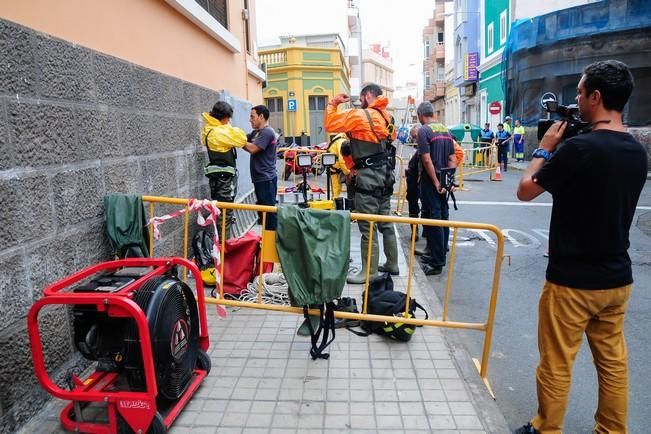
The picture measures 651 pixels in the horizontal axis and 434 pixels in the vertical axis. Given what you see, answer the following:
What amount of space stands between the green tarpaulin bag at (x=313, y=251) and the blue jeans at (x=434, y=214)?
10.0 feet

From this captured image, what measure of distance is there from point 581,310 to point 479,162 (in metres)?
19.1

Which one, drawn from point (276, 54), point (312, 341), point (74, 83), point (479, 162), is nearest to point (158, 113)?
point (74, 83)

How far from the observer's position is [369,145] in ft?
18.5

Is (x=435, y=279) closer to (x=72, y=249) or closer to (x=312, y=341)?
(x=312, y=341)

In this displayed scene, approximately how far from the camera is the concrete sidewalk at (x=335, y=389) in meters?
3.13

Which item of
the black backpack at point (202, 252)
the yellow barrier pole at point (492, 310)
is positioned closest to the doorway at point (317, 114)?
the black backpack at point (202, 252)

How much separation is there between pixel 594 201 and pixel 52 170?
319 centimetres

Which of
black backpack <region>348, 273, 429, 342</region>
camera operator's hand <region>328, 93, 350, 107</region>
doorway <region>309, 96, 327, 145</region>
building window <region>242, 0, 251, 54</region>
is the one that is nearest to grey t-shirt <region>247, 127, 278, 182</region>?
camera operator's hand <region>328, 93, 350, 107</region>

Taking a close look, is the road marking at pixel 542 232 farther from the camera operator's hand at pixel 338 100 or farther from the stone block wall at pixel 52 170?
the stone block wall at pixel 52 170

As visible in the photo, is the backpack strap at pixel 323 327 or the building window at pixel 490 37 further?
the building window at pixel 490 37

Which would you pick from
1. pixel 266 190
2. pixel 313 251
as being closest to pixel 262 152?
pixel 266 190

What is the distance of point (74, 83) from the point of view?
3.60 m

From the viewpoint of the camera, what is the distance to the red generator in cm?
274

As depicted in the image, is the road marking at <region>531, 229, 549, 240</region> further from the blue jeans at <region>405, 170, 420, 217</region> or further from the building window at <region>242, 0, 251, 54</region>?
the building window at <region>242, 0, 251, 54</region>
